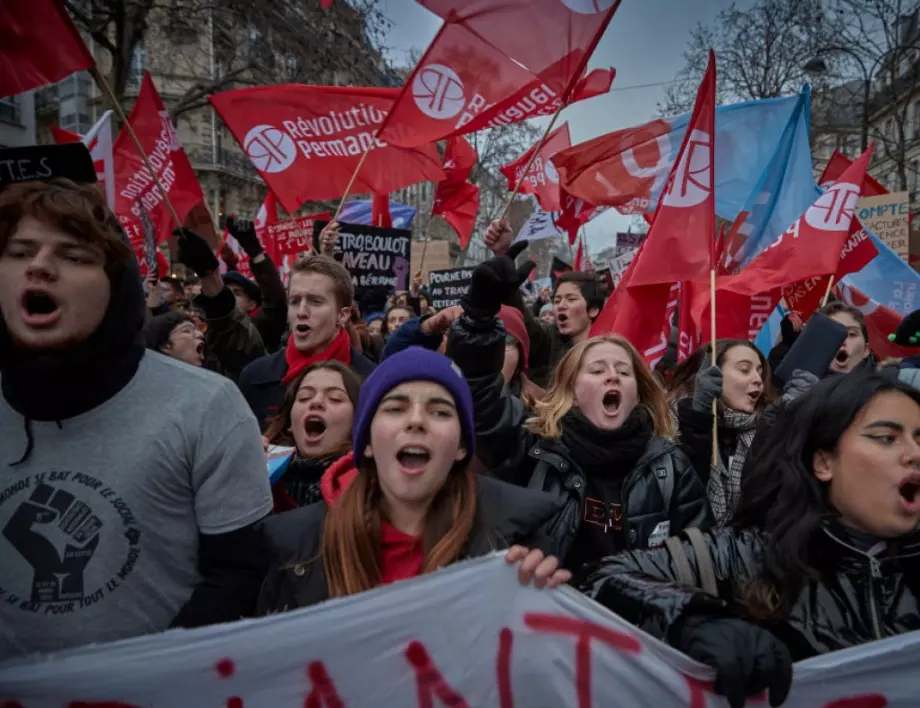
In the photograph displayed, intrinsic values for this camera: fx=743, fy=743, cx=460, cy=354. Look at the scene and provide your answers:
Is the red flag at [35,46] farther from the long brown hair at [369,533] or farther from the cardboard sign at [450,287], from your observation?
the long brown hair at [369,533]

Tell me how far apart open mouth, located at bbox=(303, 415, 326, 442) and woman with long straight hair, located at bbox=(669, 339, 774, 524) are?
1.55 metres

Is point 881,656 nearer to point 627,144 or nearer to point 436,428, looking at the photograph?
point 436,428

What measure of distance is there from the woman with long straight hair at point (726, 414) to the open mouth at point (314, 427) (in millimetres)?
1554

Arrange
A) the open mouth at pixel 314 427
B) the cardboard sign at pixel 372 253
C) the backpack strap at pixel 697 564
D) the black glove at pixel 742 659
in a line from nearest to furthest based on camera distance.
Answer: the black glove at pixel 742 659 < the backpack strap at pixel 697 564 < the open mouth at pixel 314 427 < the cardboard sign at pixel 372 253

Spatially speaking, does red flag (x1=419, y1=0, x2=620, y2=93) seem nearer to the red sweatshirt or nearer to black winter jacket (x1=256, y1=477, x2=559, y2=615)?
black winter jacket (x1=256, y1=477, x2=559, y2=615)

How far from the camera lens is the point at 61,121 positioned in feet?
84.8

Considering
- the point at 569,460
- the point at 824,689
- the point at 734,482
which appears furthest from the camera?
the point at 734,482

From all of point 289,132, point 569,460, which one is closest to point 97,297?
point 569,460

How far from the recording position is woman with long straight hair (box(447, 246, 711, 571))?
2.45 m

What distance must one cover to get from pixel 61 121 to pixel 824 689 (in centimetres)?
2963

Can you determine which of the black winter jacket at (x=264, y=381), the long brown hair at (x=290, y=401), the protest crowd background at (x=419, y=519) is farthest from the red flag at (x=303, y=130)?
the protest crowd background at (x=419, y=519)

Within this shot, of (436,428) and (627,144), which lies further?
(627,144)

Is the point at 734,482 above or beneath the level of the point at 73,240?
beneath

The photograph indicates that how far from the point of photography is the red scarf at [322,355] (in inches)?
137
